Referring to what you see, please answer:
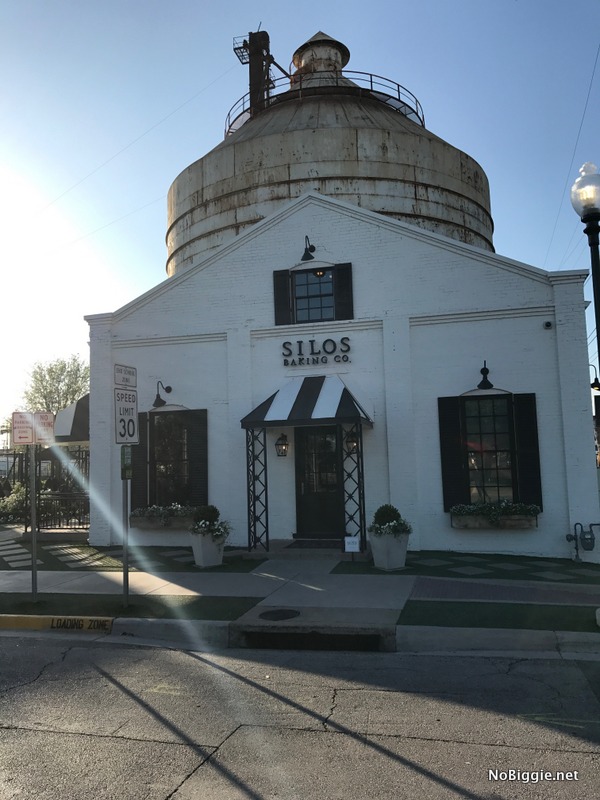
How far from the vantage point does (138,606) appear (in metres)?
9.05

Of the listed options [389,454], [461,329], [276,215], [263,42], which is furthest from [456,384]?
[263,42]

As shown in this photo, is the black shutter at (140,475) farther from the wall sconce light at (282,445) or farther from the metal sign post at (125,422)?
the metal sign post at (125,422)

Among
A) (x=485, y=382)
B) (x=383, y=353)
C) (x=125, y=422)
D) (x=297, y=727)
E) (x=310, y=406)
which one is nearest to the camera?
(x=297, y=727)

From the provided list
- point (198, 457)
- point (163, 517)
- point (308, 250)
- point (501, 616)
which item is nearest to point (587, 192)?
point (501, 616)

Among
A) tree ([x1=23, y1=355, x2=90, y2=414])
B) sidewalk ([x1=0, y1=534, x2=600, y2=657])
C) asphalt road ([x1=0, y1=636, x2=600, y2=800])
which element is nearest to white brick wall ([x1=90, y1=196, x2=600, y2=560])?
sidewalk ([x1=0, y1=534, x2=600, y2=657])

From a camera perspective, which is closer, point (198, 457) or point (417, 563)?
point (417, 563)

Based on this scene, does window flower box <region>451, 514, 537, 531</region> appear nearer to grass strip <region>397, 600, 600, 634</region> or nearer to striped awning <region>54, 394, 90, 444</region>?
grass strip <region>397, 600, 600, 634</region>

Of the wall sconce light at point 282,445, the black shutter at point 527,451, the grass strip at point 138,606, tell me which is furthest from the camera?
the wall sconce light at point 282,445

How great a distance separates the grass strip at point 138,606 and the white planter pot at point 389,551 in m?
2.86

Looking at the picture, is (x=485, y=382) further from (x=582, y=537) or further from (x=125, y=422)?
(x=125, y=422)

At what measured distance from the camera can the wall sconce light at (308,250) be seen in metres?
14.6

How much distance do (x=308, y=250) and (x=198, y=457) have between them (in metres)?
5.35

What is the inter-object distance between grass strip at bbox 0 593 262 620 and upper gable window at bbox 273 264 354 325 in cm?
716

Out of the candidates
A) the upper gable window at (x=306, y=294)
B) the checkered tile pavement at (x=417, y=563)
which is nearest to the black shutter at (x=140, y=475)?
the checkered tile pavement at (x=417, y=563)
